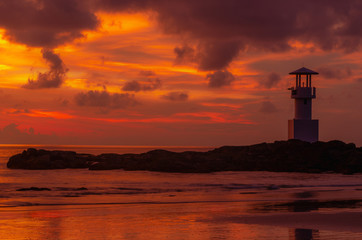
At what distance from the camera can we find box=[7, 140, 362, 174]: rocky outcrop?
1966 inches

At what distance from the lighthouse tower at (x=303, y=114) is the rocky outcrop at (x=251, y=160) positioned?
2440 millimetres

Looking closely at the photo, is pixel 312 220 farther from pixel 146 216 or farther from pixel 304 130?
pixel 304 130

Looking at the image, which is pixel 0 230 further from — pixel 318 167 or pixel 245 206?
pixel 318 167

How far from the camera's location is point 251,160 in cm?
5278

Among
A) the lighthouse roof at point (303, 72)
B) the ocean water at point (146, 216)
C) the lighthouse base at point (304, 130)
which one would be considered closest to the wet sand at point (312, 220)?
the ocean water at point (146, 216)

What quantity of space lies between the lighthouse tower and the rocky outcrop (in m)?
2.44

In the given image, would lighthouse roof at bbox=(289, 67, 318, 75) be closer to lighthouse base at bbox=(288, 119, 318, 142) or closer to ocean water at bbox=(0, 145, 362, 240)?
lighthouse base at bbox=(288, 119, 318, 142)

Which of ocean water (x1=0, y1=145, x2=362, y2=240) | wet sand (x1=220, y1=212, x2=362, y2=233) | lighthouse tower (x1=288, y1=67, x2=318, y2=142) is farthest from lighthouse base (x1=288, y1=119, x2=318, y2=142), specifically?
wet sand (x1=220, y1=212, x2=362, y2=233)

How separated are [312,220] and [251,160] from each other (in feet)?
119

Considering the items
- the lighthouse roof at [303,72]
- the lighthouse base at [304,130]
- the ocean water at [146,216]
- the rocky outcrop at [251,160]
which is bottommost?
the ocean water at [146,216]

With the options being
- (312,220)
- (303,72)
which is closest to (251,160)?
(303,72)

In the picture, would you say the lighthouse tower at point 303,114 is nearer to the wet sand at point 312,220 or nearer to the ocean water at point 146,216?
the ocean water at point 146,216

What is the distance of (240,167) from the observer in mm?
51594

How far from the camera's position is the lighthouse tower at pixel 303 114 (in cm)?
5497
